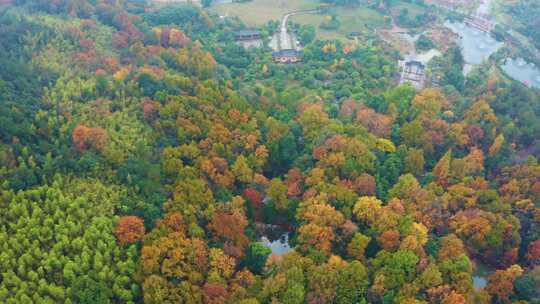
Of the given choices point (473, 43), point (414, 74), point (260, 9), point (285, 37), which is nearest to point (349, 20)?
point (285, 37)

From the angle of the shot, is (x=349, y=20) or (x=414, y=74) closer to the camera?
(x=414, y=74)

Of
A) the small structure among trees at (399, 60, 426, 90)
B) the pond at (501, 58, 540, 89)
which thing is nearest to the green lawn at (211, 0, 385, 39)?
the small structure among trees at (399, 60, 426, 90)

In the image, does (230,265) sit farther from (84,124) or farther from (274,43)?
(274,43)

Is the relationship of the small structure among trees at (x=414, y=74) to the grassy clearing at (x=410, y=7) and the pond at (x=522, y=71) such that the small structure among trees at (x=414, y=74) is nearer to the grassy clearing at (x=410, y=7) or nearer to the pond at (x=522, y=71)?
the pond at (x=522, y=71)


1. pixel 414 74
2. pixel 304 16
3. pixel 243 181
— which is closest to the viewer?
pixel 243 181

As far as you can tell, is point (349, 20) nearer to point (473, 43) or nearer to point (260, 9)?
point (260, 9)

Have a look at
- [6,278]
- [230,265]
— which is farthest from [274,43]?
[6,278]

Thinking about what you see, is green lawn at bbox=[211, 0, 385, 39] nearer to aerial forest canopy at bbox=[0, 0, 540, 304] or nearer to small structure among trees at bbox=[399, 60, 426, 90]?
small structure among trees at bbox=[399, 60, 426, 90]
